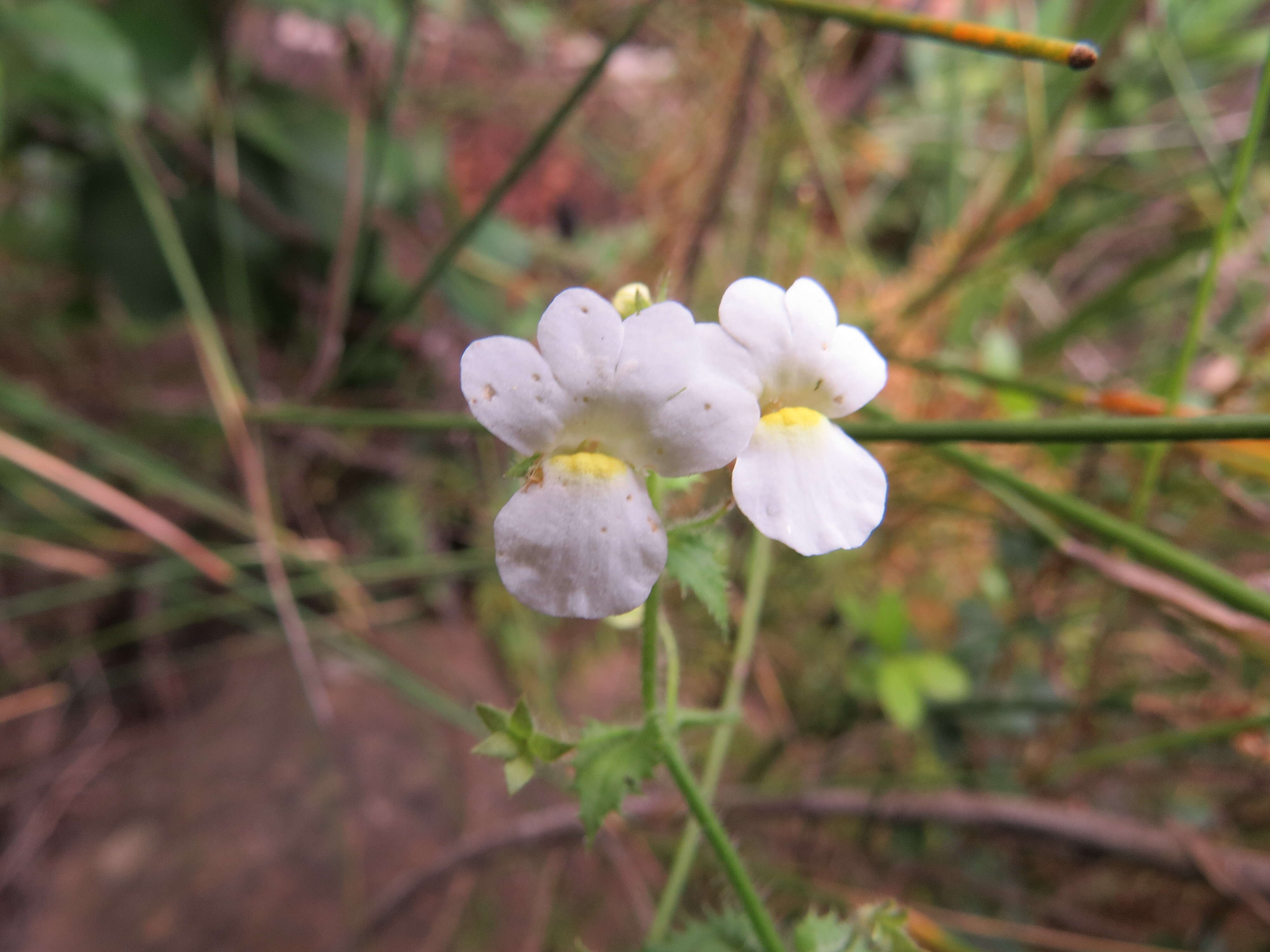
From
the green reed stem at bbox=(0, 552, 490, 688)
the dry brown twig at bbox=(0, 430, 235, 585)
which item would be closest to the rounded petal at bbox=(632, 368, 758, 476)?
the green reed stem at bbox=(0, 552, 490, 688)

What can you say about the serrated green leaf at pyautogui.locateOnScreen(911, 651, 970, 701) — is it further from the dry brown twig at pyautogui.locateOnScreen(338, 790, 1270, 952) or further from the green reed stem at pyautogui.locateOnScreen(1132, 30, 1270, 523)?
the green reed stem at pyautogui.locateOnScreen(1132, 30, 1270, 523)

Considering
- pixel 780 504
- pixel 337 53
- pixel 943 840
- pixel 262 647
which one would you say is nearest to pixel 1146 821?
pixel 943 840

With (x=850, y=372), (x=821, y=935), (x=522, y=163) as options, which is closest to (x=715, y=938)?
(x=821, y=935)

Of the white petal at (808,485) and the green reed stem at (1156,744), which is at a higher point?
the white petal at (808,485)

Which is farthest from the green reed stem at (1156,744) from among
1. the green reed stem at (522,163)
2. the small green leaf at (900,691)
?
the green reed stem at (522,163)

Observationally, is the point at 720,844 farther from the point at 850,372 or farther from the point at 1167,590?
the point at 1167,590

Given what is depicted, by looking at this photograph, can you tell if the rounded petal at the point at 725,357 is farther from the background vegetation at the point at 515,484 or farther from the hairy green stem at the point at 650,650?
the background vegetation at the point at 515,484
